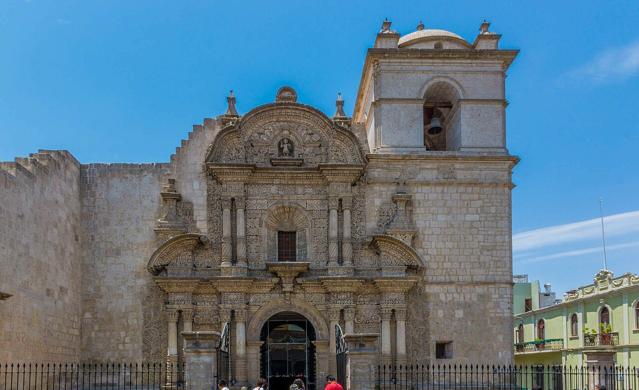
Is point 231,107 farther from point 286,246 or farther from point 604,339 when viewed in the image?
point 604,339

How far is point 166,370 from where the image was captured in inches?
746

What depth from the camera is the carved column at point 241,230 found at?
19781mm

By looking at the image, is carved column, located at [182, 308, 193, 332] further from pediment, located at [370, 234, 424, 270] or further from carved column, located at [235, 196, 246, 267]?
pediment, located at [370, 234, 424, 270]

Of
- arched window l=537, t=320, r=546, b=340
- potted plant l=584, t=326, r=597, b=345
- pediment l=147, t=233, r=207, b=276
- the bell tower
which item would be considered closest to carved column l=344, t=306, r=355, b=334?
pediment l=147, t=233, r=207, b=276

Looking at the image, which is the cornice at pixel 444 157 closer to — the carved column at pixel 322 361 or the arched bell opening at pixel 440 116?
the arched bell opening at pixel 440 116

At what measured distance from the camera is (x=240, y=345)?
19312 millimetres

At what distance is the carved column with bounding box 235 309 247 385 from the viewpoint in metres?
19.2

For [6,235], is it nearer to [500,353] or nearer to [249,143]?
[249,143]

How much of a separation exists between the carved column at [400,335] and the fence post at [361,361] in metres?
5.03

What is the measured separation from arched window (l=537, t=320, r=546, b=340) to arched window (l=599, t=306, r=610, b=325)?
20.6 feet

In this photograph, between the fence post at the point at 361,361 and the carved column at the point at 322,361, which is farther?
the carved column at the point at 322,361

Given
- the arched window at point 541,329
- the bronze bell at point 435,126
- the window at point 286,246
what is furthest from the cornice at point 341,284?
the arched window at point 541,329

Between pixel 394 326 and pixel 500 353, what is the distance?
113 inches

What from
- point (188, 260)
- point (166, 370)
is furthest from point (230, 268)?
point (166, 370)
